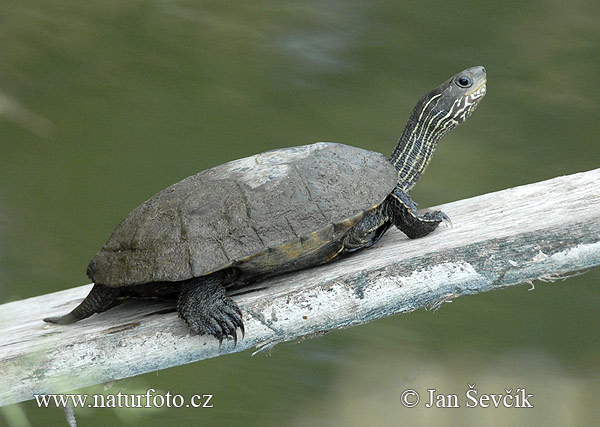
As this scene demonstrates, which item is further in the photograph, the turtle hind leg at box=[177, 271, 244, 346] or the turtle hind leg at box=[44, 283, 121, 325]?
the turtle hind leg at box=[44, 283, 121, 325]

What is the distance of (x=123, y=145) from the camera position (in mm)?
3604

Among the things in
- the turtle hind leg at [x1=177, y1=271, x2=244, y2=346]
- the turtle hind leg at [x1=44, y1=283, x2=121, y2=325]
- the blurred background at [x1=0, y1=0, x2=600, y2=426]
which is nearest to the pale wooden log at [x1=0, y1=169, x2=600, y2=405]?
the turtle hind leg at [x1=177, y1=271, x2=244, y2=346]

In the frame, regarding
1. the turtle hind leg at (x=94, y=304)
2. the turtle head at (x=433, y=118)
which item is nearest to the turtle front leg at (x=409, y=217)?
the turtle head at (x=433, y=118)

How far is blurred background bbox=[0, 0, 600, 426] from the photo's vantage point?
3189 mm

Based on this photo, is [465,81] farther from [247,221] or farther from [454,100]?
[247,221]

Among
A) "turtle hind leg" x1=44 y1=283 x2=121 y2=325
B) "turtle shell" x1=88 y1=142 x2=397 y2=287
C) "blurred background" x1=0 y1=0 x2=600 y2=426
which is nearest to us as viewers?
"turtle shell" x1=88 y1=142 x2=397 y2=287

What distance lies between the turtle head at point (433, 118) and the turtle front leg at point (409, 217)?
0.19 meters

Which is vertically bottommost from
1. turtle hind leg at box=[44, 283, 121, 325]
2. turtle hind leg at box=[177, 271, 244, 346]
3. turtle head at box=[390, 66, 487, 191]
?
turtle hind leg at box=[177, 271, 244, 346]

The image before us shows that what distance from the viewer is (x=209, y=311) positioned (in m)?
1.29

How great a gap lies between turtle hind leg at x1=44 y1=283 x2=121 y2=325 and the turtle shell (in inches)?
2.8

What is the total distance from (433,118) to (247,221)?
0.77m

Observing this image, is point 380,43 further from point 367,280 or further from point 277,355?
point 367,280

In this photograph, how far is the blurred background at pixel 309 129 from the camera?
10.5ft

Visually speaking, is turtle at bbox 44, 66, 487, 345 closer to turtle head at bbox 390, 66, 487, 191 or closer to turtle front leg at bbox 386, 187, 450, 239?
turtle front leg at bbox 386, 187, 450, 239
